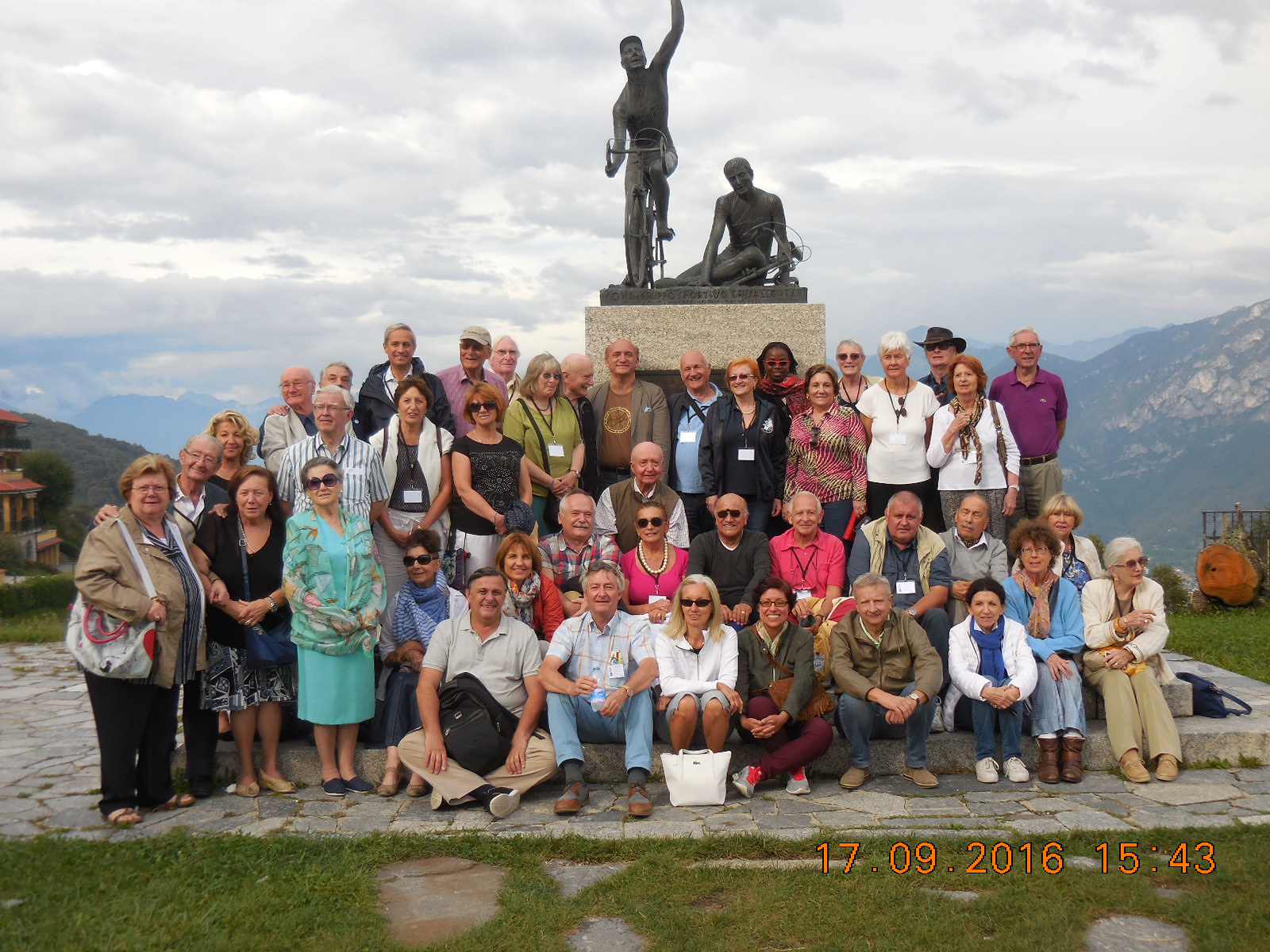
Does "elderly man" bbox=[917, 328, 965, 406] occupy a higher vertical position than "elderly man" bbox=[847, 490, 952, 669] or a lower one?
higher

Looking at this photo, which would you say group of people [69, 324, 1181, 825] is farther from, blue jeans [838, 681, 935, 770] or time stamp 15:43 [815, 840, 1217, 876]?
time stamp 15:43 [815, 840, 1217, 876]

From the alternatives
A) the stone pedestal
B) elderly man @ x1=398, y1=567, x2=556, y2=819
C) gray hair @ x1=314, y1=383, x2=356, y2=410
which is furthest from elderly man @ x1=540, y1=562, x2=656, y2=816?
the stone pedestal

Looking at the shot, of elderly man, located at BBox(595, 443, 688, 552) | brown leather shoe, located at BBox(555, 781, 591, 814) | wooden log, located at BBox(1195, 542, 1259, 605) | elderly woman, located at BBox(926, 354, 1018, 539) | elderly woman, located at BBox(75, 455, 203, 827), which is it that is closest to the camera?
elderly woman, located at BBox(75, 455, 203, 827)

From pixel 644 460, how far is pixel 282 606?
2.26m

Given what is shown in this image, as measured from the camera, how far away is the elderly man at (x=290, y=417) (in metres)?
6.56

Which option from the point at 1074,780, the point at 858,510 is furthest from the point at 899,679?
the point at 858,510

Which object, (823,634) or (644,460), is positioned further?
(644,460)

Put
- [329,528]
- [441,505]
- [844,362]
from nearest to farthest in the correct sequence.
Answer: [329,528] → [441,505] → [844,362]

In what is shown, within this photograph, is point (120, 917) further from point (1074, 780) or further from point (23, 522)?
point (23, 522)

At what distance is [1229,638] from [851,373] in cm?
635

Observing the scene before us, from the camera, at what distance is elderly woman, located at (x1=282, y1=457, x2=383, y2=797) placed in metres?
5.25

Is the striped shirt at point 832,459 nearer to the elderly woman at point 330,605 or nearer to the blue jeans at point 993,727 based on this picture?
the blue jeans at point 993,727

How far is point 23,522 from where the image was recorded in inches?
2196

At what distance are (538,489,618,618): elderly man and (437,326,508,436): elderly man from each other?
3.93 feet
